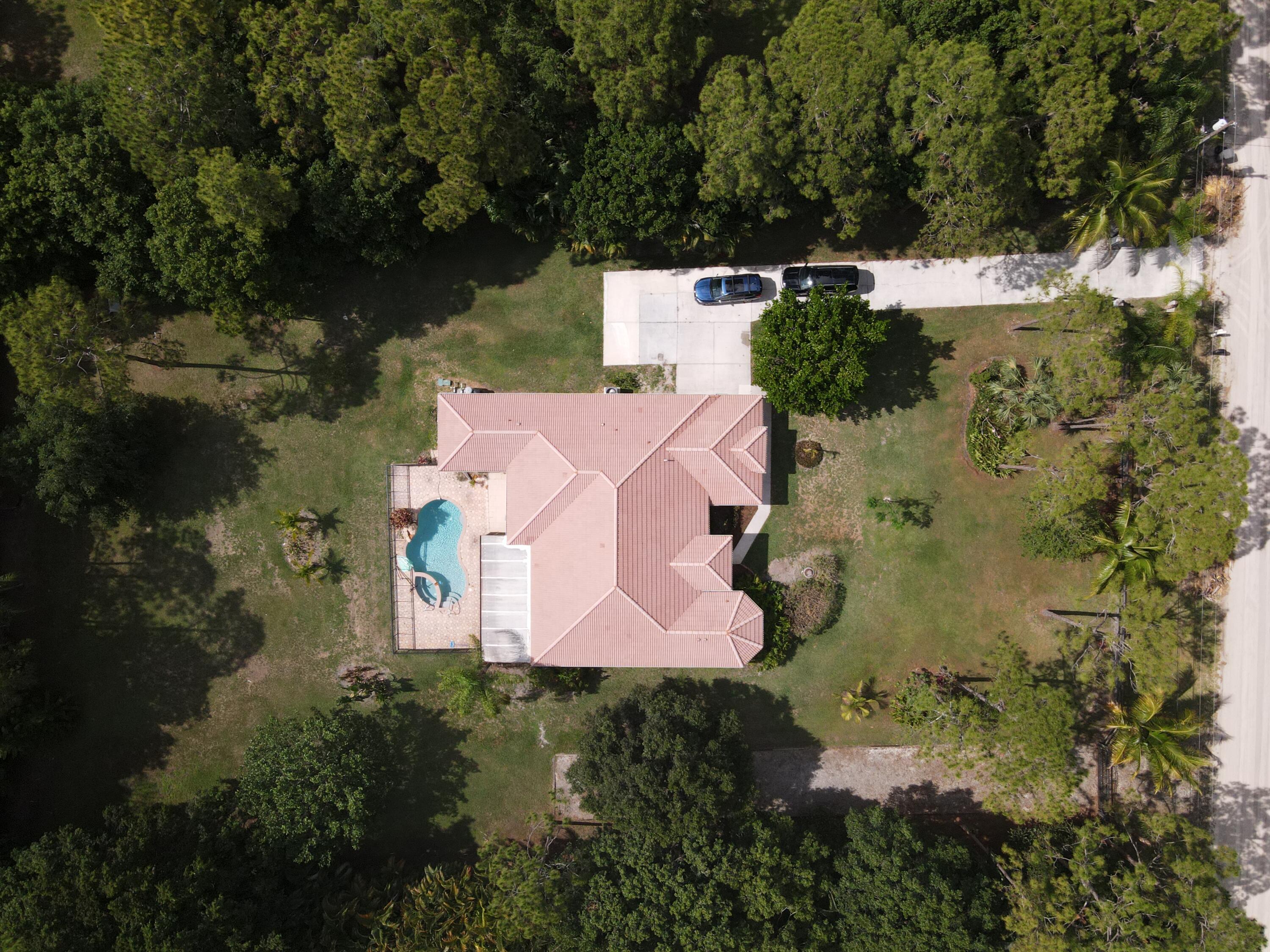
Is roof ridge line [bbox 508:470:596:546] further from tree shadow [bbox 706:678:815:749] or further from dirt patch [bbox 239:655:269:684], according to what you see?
dirt patch [bbox 239:655:269:684]

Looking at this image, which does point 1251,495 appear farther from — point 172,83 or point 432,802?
point 172,83

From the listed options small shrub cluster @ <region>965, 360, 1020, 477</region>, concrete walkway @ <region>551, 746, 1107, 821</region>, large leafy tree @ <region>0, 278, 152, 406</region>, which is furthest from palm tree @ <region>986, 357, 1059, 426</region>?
large leafy tree @ <region>0, 278, 152, 406</region>

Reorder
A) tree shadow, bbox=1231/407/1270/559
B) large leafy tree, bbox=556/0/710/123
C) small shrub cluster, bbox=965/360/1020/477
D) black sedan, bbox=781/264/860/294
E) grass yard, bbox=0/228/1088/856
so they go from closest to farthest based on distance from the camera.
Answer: large leafy tree, bbox=556/0/710/123 → tree shadow, bbox=1231/407/1270/559 → black sedan, bbox=781/264/860/294 → small shrub cluster, bbox=965/360/1020/477 → grass yard, bbox=0/228/1088/856

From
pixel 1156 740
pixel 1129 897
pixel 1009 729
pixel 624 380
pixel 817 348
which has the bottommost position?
pixel 1129 897

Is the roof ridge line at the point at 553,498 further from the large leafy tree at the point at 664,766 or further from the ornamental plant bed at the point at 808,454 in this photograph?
the ornamental plant bed at the point at 808,454

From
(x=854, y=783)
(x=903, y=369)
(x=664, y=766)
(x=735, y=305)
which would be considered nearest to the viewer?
(x=664, y=766)

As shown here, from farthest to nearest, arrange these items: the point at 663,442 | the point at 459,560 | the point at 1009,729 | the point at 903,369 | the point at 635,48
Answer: the point at 459,560
the point at 903,369
the point at 663,442
the point at 1009,729
the point at 635,48

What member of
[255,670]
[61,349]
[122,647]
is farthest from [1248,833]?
[61,349]

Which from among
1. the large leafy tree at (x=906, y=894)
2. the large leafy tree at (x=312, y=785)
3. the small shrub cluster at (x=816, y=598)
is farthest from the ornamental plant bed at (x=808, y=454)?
the large leafy tree at (x=312, y=785)
